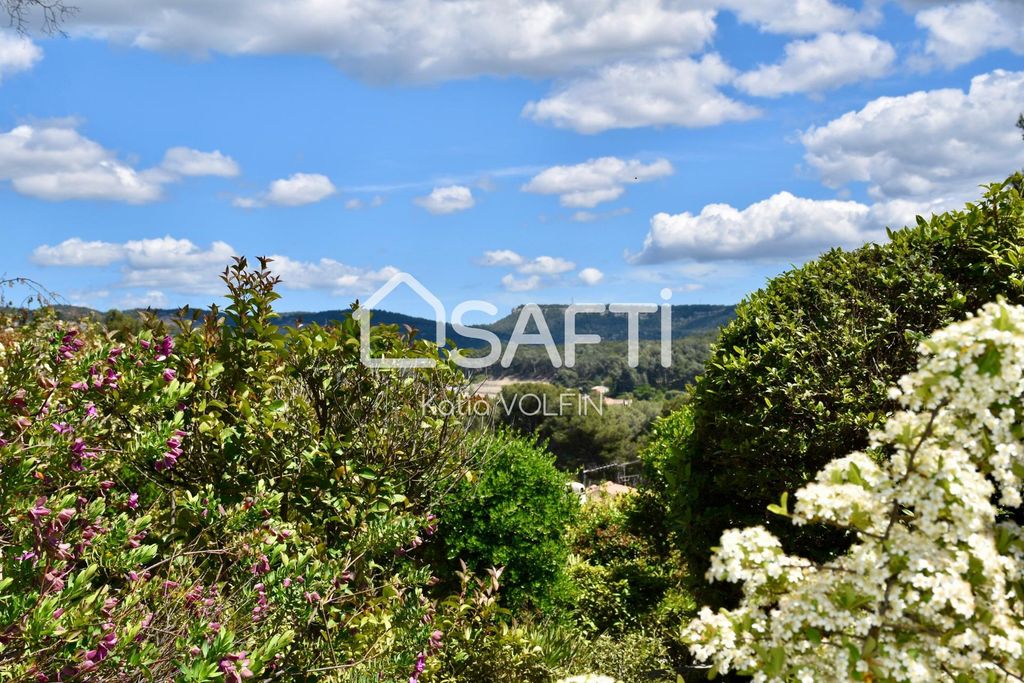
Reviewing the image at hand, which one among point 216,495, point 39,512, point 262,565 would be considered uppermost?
point 39,512

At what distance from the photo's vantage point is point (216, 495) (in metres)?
5.79

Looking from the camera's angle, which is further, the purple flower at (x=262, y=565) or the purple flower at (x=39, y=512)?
the purple flower at (x=262, y=565)

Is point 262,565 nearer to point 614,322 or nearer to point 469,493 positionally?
point 469,493

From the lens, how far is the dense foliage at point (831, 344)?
604 centimetres

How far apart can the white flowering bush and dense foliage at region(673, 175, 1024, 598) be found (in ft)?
10.9

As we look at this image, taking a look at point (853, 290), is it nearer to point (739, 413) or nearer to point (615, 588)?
point (739, 413)

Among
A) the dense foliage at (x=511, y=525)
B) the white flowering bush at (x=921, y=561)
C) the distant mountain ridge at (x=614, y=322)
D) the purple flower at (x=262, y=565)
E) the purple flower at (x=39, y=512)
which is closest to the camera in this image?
the white flowering bush at (x=921, y=561)

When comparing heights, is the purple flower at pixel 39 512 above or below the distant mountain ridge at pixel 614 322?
below

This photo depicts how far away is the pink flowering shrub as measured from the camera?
3.76 m

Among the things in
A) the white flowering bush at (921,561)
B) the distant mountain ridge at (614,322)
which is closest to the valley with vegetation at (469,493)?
the white flowering bush at (921,561)

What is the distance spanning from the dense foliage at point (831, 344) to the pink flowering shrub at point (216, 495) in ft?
7.12

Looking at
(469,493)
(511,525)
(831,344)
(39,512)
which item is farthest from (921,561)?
(511,525)

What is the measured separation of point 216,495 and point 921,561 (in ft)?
15.2

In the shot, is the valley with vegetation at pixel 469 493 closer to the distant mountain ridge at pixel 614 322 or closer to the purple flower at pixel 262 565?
the purple flower at pixel 262 565
